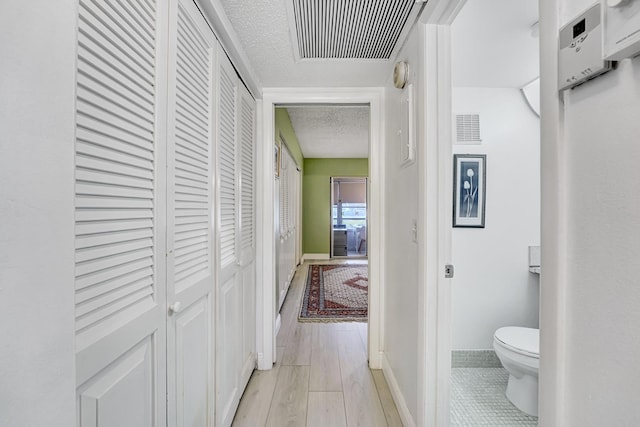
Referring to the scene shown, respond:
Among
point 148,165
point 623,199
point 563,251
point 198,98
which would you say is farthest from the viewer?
point 198,98

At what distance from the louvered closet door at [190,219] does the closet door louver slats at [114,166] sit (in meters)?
0.13

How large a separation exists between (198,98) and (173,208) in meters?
0.50

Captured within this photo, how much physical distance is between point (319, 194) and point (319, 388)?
17.2ft

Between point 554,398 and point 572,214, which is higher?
point 572,214

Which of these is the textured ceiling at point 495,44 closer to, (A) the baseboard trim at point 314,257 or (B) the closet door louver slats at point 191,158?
(B) the closet door louver slats at point 191,158

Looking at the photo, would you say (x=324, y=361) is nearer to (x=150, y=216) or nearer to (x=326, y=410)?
(x=326, y=410)

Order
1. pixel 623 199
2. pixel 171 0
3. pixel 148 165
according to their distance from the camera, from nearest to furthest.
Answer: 1. pixel 623 199
2. pixel 148 165
3. pixel 171 0

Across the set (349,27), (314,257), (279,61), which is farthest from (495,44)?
(314,257)

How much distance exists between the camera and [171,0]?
973 millimetres

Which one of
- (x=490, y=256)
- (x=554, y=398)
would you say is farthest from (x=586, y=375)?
(x=490, y=256)

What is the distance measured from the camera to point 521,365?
1688 millimetres

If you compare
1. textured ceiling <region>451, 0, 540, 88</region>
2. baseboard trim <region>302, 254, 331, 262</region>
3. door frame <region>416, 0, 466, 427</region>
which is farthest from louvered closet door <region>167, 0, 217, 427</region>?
baseboard trim <region>302, 254, 331, 262</region>

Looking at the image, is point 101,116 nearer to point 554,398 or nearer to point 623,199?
point 623,199

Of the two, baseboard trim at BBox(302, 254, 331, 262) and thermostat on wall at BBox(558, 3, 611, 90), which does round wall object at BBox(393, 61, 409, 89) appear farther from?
baseboard trim at BBox(302, 254, 331, 262)
